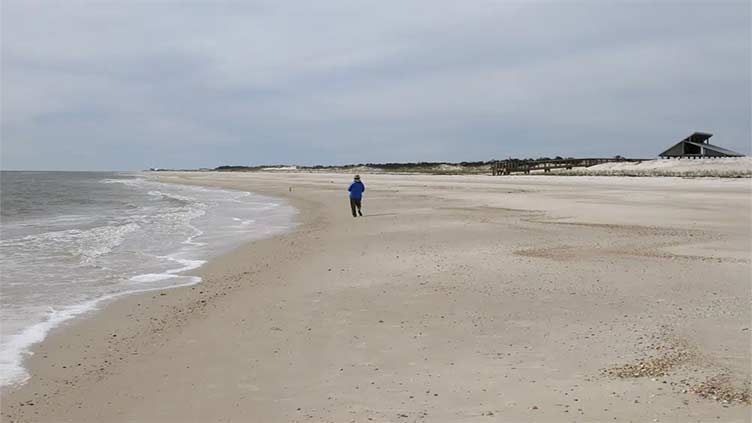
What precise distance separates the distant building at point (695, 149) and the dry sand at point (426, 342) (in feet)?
144

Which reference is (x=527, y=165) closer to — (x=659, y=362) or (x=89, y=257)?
(x=89, y=257)

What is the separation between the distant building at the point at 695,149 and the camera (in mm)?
49594

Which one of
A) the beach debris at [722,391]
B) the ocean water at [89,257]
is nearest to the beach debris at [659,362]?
the beach debris at [722,391]

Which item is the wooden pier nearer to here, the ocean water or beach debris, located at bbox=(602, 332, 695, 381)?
the ocean water

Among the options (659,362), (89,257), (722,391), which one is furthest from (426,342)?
(89,257)

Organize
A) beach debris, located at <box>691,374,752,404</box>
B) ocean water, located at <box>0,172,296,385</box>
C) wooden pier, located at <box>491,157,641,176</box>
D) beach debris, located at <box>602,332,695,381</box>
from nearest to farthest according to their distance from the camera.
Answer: beach debris, located at <box>691,374,752,404</box> < beach debris, located at <box>602,332,695,381</box> < ocean water, located at <box>0,172,296,385</box> < wooden pier, located at <box>491,157,641,176</box>

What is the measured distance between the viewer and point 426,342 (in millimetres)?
6012

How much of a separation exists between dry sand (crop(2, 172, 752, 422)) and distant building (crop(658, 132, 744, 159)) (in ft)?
144

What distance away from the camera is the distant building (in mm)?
49594

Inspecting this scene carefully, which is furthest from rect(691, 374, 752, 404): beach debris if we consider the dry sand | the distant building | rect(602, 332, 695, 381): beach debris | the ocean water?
the distant building

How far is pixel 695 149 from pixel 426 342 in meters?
54.8

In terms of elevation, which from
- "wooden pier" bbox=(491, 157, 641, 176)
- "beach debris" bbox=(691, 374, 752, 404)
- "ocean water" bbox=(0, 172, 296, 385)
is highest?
"wooden pier" bbox=(491, 157, 641, 176)

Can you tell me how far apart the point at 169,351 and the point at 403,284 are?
3805 millimetres

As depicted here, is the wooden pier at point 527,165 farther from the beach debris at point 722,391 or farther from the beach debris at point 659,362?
the beach debris at point 722,391
